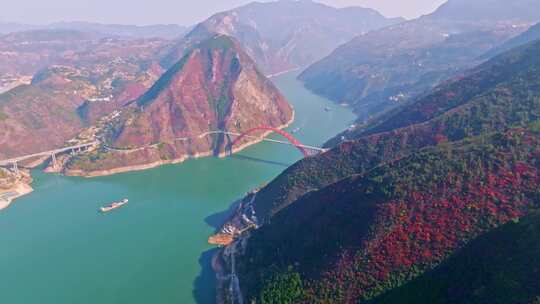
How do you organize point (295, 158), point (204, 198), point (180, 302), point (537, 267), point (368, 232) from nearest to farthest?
point (537, 267)
point (368, 232)
point (180, 302)
point (204, 198)
point (295, 158)

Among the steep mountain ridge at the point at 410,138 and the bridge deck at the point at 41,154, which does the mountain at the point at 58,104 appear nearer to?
the bridge deck at the point at 41,154

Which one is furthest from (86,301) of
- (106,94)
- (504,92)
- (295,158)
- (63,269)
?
(106,94)

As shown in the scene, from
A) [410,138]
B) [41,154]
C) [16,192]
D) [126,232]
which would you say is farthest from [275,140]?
[16,192]

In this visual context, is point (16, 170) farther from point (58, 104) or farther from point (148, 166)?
point (58, 104)

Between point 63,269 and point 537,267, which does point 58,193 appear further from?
point 537,267

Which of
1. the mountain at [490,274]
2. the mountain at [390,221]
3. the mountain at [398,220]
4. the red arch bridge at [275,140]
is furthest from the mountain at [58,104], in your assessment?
the mountain at [490,274]
